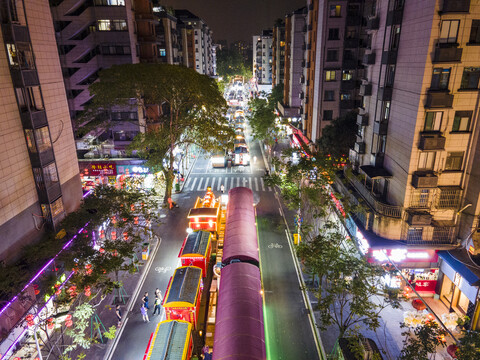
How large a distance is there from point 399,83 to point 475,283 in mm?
13363

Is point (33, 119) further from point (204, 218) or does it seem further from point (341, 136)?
point (341, 136)

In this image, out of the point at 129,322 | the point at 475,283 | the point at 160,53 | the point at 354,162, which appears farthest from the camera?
the point at 160,53

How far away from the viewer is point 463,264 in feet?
65.4

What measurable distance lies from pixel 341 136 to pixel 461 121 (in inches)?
587

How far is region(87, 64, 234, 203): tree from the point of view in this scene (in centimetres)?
3350

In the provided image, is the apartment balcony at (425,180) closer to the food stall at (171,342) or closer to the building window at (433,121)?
the building window at (433,121)

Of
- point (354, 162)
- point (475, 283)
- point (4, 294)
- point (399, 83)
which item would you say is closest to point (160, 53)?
point (354, 162)

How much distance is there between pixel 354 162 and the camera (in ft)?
98.2

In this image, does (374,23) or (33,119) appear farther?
(374,23)

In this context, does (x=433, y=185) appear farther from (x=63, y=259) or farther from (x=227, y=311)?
(x=63, y=259)

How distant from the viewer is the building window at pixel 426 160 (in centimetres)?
2062

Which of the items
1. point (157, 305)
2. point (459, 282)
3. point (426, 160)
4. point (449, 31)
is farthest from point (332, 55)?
point (157, 305)

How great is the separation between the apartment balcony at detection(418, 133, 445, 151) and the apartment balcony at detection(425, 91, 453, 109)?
1758mm

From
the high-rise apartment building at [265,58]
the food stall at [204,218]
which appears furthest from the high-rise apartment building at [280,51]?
the food stall at [204,218]
